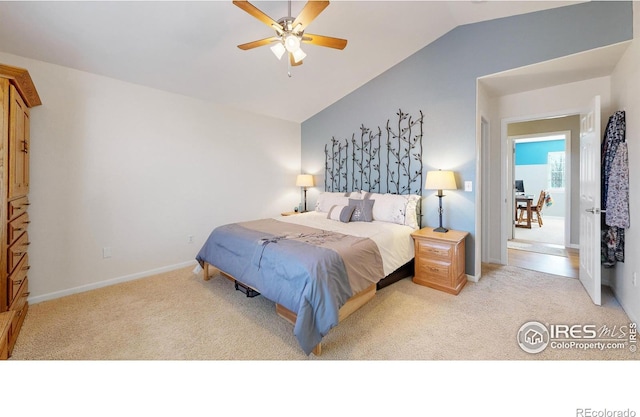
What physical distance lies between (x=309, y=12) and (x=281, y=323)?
95.3 inches

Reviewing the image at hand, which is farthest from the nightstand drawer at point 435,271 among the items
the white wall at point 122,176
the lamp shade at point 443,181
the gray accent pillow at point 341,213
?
the white wall at point 122,176

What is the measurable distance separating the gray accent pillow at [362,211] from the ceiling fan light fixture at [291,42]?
2075 mm

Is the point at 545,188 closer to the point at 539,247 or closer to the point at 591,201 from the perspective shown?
the point at 539,247

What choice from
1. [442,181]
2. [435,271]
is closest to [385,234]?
[435,271]

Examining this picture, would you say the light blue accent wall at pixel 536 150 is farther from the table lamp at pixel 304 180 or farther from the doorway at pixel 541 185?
the table lamp at pixel 304 180

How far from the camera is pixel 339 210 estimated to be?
144 inches

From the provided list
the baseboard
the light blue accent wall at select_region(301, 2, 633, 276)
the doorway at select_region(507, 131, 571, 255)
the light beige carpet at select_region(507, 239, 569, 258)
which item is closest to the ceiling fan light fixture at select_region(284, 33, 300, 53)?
the light blue accent wall at select_region(301, 2, 633, 276)

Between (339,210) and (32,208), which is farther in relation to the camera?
(339,210)

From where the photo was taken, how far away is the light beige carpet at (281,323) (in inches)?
71.6

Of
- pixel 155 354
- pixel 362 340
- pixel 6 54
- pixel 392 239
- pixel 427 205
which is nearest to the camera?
pixel 155 354

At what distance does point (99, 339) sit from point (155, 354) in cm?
57

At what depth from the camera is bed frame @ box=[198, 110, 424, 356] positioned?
11.6 ft

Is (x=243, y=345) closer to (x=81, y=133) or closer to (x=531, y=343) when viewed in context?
(x=531, y=343)

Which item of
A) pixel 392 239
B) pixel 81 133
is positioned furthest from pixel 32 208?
pixel 392 239
